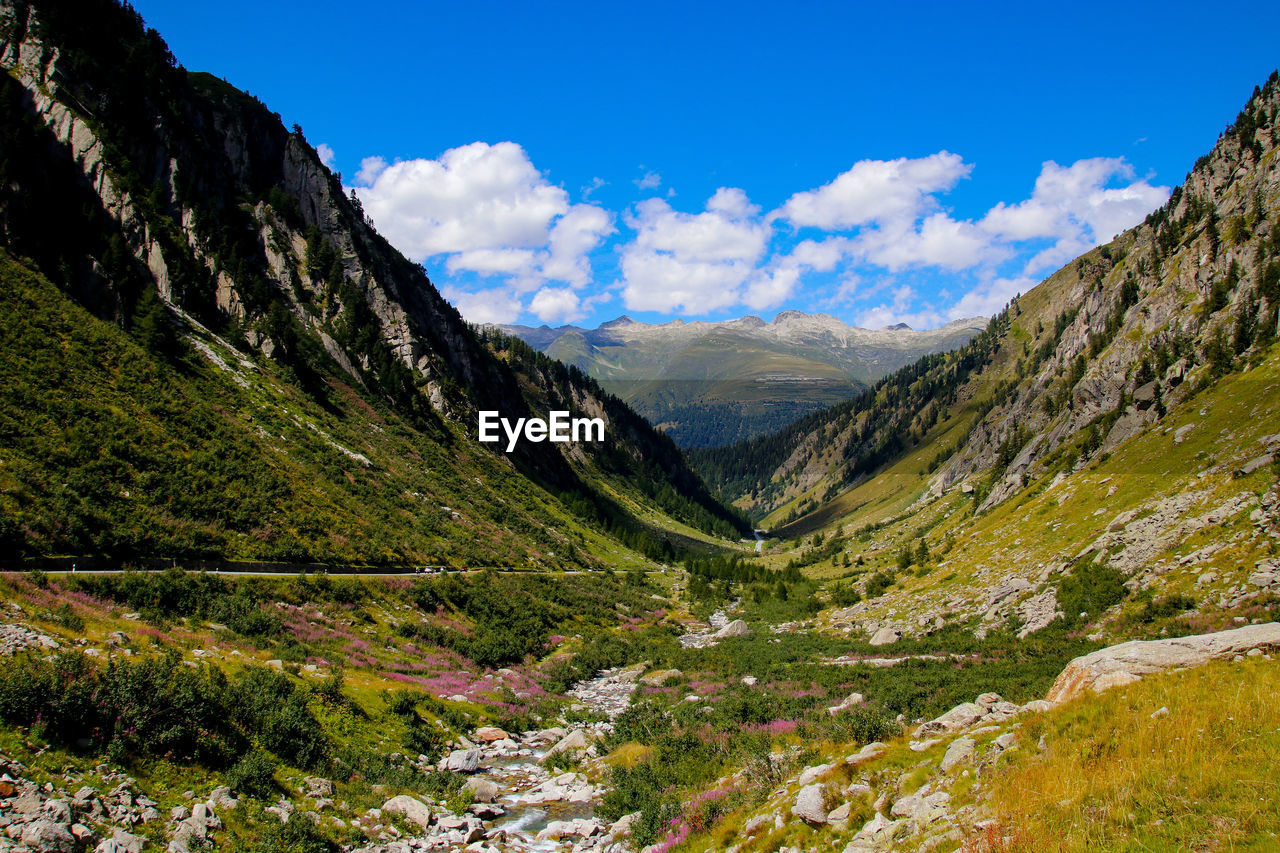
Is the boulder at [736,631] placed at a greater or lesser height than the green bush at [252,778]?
lesser

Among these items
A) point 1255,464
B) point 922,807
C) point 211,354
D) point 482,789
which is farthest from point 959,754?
point 211,354

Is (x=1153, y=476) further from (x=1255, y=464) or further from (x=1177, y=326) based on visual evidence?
(x=1177, y=326)

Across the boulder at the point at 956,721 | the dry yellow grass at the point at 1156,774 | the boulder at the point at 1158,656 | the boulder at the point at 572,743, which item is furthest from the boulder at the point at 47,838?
the boulder at the point at 1158,656

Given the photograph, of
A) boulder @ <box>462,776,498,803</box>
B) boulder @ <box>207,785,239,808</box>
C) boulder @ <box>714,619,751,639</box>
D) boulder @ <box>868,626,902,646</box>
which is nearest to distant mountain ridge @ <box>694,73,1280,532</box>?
boulder @ <box>868,626,902,646</box>

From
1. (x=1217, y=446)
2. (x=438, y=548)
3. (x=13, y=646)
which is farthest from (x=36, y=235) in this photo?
(x=1217, y=446)

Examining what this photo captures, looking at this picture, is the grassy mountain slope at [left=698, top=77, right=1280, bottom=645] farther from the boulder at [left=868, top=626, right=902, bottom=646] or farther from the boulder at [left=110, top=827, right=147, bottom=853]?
the boulder at [left=110, top=827, right=147, bottom=853]

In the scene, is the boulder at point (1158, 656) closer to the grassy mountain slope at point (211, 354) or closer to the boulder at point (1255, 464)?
the boulder at point (1255, 464)

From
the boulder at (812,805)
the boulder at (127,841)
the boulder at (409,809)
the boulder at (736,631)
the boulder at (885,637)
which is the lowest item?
the boulder at (736,631)
